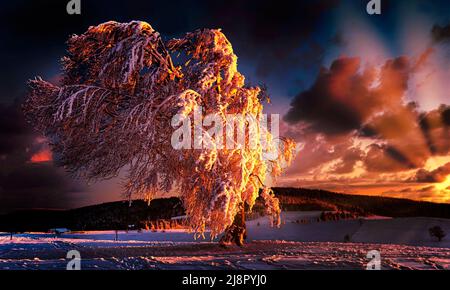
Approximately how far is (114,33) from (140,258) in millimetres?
7858

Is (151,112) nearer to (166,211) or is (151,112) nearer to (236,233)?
(236,233)

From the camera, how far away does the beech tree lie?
16.3 meters

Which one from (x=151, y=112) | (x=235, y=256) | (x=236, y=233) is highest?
(x=151, y=112)

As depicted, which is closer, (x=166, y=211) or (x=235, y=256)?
(x=235, y=256)

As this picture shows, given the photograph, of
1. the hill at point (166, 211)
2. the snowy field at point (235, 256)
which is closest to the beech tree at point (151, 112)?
the snowy field at point (235, 256)

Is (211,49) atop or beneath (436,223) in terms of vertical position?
atop

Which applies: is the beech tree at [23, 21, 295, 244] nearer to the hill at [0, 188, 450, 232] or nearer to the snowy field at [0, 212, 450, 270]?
the snowy field at [0, 212, 450, 270]

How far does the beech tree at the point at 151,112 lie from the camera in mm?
16281

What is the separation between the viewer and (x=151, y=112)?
16.3 meters

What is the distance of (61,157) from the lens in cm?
1922

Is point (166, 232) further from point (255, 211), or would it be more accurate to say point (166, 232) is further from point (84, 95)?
point (84, 95)

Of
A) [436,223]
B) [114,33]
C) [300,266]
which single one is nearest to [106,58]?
[114,33]

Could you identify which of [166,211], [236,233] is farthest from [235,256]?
[166,211]

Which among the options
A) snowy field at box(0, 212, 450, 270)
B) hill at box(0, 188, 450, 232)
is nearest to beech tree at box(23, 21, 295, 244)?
snowy field at box(0, 212, 450, 270)
